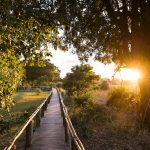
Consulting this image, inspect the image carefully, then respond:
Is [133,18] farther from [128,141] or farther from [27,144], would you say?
[27,144]

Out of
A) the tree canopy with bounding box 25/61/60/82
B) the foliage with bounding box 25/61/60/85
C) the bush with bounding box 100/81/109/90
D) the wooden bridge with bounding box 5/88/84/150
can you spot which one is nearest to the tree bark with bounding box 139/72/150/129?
the wooden bridge with bounding box 5/88/84/150

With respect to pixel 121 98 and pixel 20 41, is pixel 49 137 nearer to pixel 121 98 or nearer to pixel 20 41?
pixel 20 41

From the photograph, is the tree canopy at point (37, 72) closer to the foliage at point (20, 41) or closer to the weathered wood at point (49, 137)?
the weathered wood at point (49, 137)

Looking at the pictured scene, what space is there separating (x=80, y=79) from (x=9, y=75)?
110 feet

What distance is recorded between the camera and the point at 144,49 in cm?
1942

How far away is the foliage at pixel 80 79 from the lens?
4635 cm

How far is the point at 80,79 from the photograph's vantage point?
1839 inches

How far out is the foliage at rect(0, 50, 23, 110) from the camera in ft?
42.4

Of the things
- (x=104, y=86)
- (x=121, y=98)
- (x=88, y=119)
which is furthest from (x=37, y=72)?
(x=88, y=119)

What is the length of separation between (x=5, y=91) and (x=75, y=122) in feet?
25.1

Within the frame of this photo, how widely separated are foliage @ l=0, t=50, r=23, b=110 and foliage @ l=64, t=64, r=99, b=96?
106ft

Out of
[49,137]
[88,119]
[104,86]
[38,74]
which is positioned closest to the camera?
[49,137]

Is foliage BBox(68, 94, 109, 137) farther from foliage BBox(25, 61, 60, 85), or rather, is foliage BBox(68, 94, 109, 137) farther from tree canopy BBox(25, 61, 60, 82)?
foliage BBox(25, 61, 60, 85)

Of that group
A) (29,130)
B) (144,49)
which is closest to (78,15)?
(144,49)
